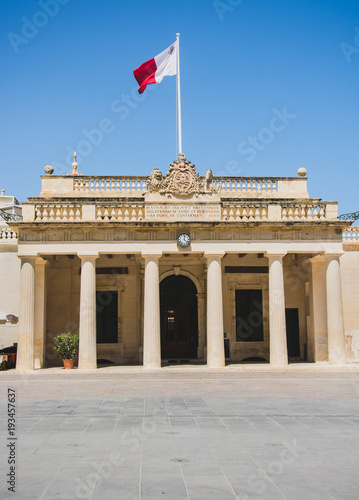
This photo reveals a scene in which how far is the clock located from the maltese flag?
24.4 feet

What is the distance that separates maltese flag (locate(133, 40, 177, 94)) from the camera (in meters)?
25.3

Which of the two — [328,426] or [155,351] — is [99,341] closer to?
[155,351]

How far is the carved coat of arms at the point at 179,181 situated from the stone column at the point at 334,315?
236 inches

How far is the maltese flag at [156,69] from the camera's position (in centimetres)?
2530

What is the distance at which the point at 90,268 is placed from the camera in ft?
73.9

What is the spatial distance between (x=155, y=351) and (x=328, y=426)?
1240cm

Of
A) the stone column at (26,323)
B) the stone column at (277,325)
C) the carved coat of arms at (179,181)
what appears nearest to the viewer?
the stone column at (26,323)

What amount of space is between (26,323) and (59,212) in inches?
187

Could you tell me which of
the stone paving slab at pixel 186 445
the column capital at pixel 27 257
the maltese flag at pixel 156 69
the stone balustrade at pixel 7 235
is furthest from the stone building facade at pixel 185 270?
the stone paving slab at pixel 186 445

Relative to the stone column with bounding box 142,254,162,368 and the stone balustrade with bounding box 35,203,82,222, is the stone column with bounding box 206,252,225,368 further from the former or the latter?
the stone balustrade with bounding box 35,203,82,222

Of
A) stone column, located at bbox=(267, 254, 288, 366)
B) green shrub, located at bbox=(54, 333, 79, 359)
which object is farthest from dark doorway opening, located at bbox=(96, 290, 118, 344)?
stone column, located at bbox=(267, 254, 288, 366)

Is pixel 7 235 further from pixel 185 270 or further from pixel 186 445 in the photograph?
pixel 186 445

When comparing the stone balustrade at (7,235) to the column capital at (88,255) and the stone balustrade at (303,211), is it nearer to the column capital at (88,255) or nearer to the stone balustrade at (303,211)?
the column capital at (88,255)

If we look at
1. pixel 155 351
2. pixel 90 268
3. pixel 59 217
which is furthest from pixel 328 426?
pixel 59 217
